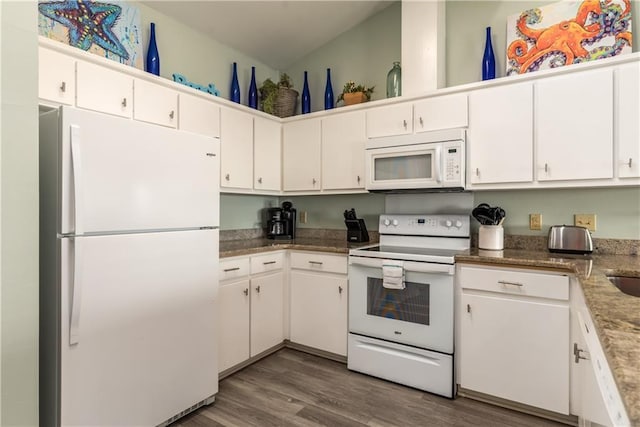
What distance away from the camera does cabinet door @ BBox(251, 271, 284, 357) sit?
259 cm

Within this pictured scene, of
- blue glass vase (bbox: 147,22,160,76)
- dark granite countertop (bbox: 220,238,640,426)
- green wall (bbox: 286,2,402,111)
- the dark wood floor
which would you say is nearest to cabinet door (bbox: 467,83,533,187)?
dark granite countertop (bbox: 220,238,640,426)

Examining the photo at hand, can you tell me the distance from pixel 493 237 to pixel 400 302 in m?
0.80

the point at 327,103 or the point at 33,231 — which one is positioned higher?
the point at 327,103

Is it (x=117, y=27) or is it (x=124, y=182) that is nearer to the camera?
(x=124, y=182)

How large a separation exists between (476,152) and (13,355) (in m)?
2.60

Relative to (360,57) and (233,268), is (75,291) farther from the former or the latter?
(360,57)

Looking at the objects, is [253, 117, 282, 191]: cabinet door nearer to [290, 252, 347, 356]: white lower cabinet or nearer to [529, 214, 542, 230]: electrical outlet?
[290, 252, 347, 356]: white lower cabinet

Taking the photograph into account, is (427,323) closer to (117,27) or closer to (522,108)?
(522,108)

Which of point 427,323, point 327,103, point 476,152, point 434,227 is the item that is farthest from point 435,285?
point 327,103

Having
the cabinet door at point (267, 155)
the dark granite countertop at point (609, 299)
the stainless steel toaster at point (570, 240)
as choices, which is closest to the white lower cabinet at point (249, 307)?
the dark granite countertop at point (609, 299)

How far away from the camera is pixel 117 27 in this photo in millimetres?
2318

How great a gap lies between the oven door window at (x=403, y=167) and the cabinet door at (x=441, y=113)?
25cm

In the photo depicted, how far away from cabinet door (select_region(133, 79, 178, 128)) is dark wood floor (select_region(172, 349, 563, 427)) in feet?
6.01

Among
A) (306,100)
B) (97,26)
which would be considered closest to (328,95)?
(306,100)
